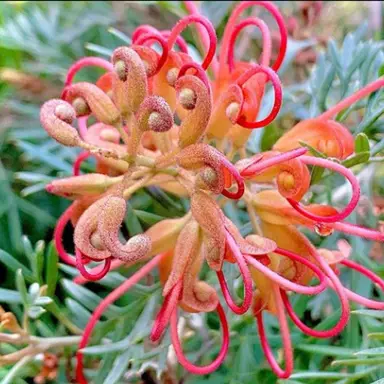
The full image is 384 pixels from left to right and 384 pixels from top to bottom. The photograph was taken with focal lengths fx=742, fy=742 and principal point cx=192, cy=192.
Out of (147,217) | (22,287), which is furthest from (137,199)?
(22,287)

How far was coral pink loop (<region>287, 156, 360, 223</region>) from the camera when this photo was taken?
1.83 feet

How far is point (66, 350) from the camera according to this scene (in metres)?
0.75

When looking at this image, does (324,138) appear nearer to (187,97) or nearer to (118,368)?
(187,97)

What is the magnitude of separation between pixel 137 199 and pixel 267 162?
313 millimetres

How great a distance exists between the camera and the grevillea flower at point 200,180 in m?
0.56

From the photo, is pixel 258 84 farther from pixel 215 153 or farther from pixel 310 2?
pixel 310 2

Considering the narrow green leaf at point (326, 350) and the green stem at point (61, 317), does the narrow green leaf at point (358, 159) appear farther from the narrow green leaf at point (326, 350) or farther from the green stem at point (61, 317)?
the green stem at point (61, 317)

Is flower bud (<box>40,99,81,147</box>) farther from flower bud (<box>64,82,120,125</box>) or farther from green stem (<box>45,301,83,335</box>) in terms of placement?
green stem (<box>45,301,83,335</box>)

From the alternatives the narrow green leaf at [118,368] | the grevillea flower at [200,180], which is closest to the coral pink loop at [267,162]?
the grevillea flower at [200,180]

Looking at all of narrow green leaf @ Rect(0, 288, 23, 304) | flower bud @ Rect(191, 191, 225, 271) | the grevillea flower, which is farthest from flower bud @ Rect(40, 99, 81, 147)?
narrow green leaf @ Rect(0, 288, 23, 304)

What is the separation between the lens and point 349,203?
565 mm

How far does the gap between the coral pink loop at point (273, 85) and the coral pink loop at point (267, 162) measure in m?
0.03

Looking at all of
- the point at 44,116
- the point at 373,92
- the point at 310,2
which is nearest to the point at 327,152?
the point at 373,92

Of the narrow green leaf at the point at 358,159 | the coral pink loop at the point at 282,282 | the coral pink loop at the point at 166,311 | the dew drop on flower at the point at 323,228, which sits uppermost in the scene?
the narrow green leaf at the point at 358,159
